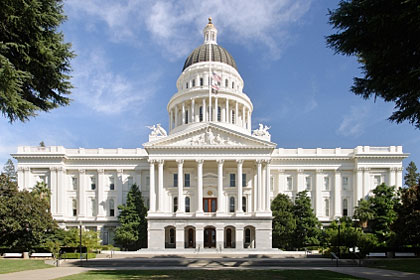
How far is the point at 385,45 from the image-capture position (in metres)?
16.7

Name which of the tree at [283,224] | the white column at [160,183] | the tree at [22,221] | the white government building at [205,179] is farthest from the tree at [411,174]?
the tree at [22,221]

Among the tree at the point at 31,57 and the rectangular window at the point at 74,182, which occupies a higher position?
the tree at the point at 31,57

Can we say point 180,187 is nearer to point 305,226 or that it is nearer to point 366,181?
point 305,226

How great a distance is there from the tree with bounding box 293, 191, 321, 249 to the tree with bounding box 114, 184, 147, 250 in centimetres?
2123

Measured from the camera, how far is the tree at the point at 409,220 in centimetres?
3725

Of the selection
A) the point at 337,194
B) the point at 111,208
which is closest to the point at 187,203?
the point at 111,208

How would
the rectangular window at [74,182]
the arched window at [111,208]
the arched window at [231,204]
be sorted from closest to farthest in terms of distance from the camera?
the arched window at [231,204], the arched window at [111,208], the rectangular window at [74,182]

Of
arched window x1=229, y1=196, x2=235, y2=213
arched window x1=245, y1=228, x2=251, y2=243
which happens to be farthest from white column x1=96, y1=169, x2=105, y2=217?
arched window x1=245, y1=228, x2=251, y2=243

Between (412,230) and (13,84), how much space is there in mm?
37569

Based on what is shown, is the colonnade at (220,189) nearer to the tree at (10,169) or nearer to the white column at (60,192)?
the white column at (60,192)

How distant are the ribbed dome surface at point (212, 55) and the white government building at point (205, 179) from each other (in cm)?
559

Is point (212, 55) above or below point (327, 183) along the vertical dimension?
above

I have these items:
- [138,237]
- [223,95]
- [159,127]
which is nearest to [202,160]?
[159,127]

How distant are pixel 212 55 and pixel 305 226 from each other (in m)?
37.0
